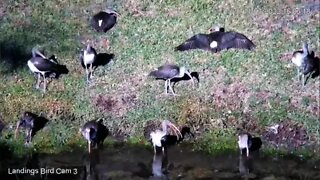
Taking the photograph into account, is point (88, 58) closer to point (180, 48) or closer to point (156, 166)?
point (180, 48)

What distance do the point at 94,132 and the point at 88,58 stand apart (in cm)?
220

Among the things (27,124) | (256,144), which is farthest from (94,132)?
(256,144)

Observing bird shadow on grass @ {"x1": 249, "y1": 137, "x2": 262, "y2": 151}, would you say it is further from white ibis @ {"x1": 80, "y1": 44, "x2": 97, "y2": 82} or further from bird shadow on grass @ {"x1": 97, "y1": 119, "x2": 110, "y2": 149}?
white ibis @ {"x1": 80, "y1": 44, "x2": 97, "y2": 82}

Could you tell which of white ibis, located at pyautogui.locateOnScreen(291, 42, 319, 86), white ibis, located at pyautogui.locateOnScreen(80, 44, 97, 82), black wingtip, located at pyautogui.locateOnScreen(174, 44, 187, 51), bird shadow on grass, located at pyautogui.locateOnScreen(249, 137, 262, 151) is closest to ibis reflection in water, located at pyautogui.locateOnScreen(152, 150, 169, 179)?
bird shadow on grass, located at pyautogui.locateOnScreen(249, 137, 262, 151)

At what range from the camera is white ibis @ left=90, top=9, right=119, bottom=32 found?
17.5 meters

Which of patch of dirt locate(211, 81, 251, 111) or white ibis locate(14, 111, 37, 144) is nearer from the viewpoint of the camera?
white ibis locate(14, 111, 37, 144)

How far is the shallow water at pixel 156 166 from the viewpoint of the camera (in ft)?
45.3

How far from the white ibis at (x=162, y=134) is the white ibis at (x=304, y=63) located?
2944 mm

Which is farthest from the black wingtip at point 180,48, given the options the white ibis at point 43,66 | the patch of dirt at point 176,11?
the white ibis at point 43,66

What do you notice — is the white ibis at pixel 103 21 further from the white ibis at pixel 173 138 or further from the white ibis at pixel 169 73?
the white ibis at pixel 173 138

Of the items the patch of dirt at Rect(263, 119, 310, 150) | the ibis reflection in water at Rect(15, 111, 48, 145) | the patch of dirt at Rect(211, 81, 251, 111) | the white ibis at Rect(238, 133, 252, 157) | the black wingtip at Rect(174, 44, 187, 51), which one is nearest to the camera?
the white ibis at Rect(238, 133, 252, 157)

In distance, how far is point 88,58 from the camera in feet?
53.2

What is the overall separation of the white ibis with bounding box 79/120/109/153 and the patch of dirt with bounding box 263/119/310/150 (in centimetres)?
318

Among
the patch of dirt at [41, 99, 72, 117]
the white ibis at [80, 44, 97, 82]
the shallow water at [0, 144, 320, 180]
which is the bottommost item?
the shallow water at [0, 144, 320, 180]
